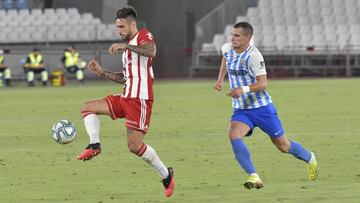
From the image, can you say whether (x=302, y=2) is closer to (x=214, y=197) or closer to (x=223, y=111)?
(x=223, y=111)

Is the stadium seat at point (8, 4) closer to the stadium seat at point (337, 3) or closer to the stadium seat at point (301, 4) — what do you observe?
the stadium seat at point (301, 4)

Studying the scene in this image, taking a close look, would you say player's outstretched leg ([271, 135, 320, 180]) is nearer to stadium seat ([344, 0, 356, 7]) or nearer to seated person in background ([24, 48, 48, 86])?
seated person in background ([24, 48, 48, 86])

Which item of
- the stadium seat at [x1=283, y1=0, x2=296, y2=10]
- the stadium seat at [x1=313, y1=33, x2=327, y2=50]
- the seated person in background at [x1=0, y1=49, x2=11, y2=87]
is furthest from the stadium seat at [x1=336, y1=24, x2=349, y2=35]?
the seated person in background at [x1=0, y1=49, x2=11, y2=87]

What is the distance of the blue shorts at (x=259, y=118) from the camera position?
11.3 meters

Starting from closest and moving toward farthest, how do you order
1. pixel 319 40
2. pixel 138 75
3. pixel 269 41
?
pixel 138 75
pixel 319 40
pixel 269 41

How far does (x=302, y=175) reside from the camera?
12.7 metres

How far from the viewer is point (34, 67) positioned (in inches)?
1617

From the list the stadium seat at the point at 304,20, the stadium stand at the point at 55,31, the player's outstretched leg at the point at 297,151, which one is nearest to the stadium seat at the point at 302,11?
the stadium seat at the point at 304,20

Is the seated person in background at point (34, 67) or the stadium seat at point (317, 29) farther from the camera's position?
the stadium seat at point (317, 29)

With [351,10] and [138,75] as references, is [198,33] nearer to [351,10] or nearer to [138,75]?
[351,10]

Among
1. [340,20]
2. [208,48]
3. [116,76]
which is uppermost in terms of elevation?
[116,76]

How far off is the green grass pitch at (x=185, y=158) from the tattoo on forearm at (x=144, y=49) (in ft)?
5.03

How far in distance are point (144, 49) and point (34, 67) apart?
30.7m

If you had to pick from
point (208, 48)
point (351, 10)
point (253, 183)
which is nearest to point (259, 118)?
point (253, 183)
